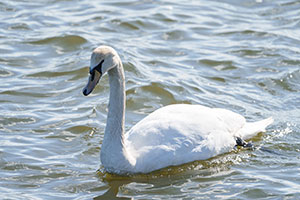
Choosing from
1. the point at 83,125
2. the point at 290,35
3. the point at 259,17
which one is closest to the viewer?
the point at 83,125

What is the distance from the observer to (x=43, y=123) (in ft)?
32.8

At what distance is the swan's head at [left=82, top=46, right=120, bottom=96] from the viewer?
7.59m

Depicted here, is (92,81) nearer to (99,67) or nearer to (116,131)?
(99,67)

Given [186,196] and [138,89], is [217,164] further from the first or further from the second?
[138,89]

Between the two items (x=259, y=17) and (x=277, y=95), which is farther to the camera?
(x=259, y=17)

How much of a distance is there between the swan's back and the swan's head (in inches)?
44.3

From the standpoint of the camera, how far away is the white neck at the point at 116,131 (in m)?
8.05

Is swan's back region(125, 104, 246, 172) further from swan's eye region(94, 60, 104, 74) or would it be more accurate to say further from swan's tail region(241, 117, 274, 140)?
swan's eye region(94, 60, 104, 74)

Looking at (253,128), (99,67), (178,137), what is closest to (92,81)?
(99,67)

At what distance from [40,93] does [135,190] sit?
3.91 m

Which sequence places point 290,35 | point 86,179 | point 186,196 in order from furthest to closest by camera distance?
point 290,35 → point 86,179 → point 186,196

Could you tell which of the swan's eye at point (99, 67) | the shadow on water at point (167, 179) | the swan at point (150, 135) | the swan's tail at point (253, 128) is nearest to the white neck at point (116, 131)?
the swan at point (150, 135)

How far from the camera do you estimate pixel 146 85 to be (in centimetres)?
1160

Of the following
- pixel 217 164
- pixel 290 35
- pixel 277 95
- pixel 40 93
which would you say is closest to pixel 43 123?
pixel 40 93
